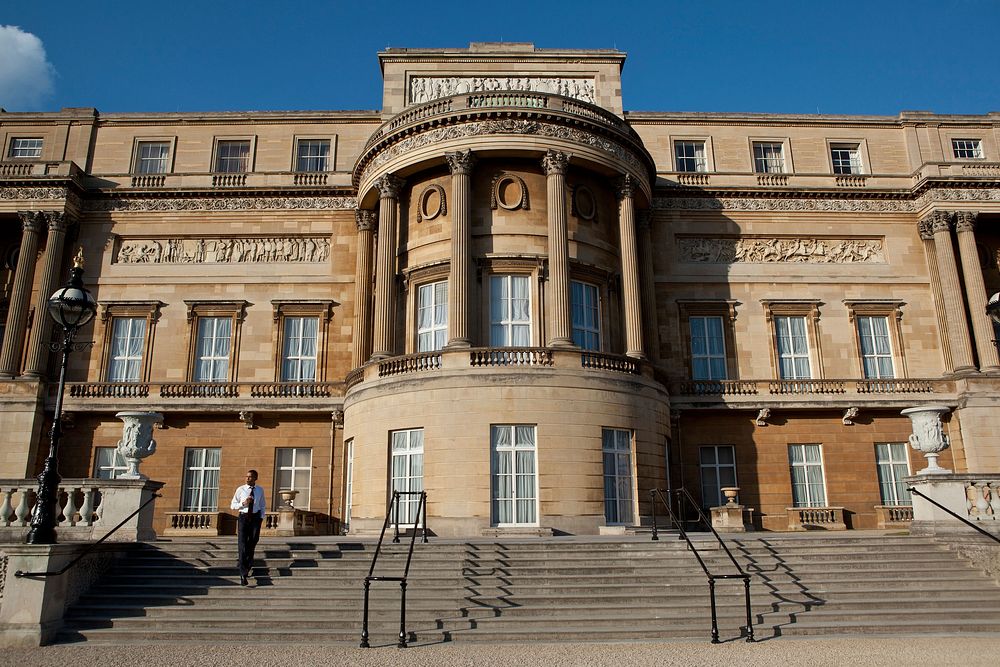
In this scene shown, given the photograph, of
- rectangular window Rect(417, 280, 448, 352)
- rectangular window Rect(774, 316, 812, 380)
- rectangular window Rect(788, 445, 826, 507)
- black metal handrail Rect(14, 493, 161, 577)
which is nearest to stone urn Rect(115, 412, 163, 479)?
black metal handrail Rect(14, 493, 161, 577)

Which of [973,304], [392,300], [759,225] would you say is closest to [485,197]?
[392,300]

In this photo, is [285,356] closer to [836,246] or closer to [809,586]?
[809,586]

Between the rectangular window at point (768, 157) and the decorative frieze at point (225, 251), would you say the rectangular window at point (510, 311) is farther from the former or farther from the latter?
the rectangular window at point (768, 157)

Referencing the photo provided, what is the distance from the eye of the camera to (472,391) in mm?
19750

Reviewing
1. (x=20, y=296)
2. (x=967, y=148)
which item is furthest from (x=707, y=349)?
(x=20, y=296)

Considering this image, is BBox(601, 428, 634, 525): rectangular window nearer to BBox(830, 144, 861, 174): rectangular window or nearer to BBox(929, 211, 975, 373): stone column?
BBox(929, 211, 975, 373): stone column

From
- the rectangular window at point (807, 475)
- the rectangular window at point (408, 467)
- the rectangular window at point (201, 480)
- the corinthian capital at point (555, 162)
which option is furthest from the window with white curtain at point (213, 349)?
the rectangular window at point (807, 475)

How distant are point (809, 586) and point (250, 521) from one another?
388 inches

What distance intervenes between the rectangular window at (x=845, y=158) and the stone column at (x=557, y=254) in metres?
13.8

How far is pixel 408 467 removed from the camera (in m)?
20.2

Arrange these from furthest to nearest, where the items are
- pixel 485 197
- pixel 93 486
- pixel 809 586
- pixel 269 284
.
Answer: pixel 269 284 → pixel 485 197 → pixel 93 486 → pixel 809 586

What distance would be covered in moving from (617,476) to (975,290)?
16123mm

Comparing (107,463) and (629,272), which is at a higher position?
(629,272)

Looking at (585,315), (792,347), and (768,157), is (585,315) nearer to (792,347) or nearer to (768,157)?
(792,347)
